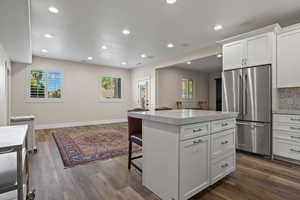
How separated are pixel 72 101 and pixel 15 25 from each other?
13.9ft

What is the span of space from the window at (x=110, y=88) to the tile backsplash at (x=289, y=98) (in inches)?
249

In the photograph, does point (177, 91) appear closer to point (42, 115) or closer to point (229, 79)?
point (229, 79)

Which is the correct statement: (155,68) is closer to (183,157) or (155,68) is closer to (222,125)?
(222,125)

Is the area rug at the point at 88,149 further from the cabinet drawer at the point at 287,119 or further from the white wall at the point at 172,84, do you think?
the white wall at the point at 172,84

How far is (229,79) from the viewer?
3375 millimetres

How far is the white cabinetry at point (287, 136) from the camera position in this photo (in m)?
2.58

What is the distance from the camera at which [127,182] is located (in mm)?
2059

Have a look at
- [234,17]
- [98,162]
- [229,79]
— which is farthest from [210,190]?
[234,17]

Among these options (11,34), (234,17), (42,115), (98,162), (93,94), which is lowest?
(98,162)

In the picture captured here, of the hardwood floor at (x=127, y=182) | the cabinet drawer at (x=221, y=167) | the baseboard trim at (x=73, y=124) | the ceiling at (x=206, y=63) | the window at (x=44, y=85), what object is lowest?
the hardwood floor at (x=127, y=182)

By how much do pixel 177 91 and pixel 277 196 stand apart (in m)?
6.01

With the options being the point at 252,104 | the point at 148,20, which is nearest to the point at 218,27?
the point at 148,20

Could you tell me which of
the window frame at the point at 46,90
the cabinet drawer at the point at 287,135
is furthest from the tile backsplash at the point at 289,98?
the window frame at the point at 46,90

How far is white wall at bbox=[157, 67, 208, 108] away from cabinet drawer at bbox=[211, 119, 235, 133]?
Result: 181 inches
